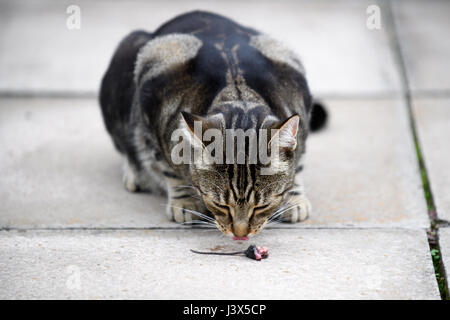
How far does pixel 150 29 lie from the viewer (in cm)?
625

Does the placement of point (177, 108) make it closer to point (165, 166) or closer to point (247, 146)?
point (165, 166)

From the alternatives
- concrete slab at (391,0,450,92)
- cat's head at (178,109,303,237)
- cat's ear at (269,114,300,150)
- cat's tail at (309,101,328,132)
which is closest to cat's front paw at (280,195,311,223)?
cat's head at (178,109,303,237)

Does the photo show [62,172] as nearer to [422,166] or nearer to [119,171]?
[119,171]

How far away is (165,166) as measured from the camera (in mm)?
3695

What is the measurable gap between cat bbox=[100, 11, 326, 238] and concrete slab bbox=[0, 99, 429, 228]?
212 mm

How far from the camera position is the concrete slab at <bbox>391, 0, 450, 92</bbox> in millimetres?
5297

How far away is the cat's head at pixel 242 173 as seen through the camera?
2945 millimetres

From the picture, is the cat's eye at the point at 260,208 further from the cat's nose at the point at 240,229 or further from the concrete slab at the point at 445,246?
the concrete slab at the point at 445,246

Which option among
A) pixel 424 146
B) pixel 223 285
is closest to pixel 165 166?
pixel 223 285

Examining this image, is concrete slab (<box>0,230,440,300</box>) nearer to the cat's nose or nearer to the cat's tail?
the cat's nose

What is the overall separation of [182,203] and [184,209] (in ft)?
0.42

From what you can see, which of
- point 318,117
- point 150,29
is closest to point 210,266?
point 318,117

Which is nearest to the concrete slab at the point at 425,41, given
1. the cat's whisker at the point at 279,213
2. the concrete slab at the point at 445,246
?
the concrete slab at the point at 445,246

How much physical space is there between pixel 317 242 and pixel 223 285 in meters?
0.65
